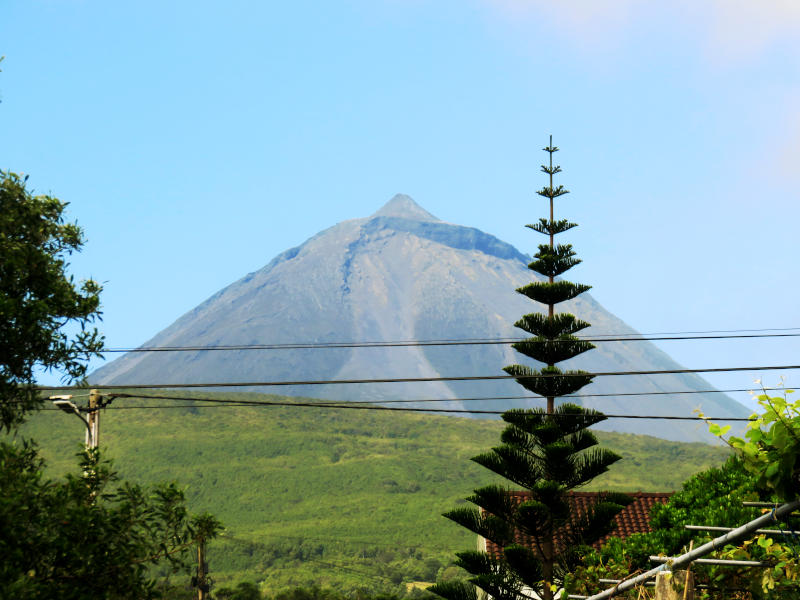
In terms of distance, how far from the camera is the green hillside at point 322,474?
113562mm

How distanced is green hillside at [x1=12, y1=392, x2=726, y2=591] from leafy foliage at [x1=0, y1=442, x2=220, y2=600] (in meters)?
92.6

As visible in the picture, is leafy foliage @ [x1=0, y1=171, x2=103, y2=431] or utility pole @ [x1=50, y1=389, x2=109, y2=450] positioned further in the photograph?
utility pole @ [x1=50, y1=389, x2=109, y2=450]

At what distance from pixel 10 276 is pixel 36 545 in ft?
7.26

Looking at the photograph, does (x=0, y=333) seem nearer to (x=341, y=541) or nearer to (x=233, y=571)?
(x=233, y=571)

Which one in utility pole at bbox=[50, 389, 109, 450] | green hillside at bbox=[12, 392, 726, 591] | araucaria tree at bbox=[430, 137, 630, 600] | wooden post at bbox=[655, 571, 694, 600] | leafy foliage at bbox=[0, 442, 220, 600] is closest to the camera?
wooden post at bbox=[655, 571, 694, 600]

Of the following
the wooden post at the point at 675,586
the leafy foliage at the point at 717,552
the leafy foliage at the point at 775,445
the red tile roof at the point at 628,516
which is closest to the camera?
the leafy foliage at the point at 775,445

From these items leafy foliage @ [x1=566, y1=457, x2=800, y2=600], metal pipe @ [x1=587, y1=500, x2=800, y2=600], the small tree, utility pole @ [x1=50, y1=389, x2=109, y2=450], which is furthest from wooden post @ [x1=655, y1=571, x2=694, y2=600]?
utility pole @ [x1=50, y1=389, x2=109, y2=450]

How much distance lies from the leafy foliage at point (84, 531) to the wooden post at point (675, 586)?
432cm

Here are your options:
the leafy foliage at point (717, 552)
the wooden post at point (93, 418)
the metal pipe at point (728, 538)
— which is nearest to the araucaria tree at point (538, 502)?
the leafy foliage at point (717, 552)

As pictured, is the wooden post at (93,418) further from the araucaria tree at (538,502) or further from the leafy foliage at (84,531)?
the araucaria tree at (538,502)

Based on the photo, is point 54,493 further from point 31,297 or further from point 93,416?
point 93,416

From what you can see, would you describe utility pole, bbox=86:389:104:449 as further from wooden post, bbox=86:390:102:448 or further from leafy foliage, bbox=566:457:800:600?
leafy foliage, bbox=566:457:800:600

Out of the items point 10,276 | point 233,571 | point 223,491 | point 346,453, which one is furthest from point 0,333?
point 346,453

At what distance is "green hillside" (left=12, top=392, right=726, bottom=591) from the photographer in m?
114
